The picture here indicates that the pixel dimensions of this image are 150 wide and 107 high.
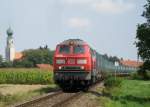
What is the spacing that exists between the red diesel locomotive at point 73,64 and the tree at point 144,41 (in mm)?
4967

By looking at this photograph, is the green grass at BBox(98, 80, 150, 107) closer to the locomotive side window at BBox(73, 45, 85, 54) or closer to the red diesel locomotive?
the red diesel locomotive

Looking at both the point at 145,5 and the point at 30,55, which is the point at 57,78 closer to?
the point at 145,5

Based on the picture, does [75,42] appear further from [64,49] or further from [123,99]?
[123,99]

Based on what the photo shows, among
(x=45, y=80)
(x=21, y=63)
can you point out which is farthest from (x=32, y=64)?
(x=45, y=80)

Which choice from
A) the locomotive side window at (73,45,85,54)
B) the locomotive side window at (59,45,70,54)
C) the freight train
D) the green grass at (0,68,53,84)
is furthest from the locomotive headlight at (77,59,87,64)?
the green grass at (0,68,53,84)

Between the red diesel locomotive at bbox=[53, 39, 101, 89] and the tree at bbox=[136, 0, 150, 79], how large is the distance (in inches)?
196

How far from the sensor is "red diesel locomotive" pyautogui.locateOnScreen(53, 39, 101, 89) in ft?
101

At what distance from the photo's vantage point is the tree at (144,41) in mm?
26734

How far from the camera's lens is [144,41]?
2688cm

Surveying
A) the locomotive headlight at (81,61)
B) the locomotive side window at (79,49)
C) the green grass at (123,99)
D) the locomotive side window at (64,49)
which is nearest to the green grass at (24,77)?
the green grass at (123,99)

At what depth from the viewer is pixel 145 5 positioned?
89.2ft

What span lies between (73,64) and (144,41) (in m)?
6.11

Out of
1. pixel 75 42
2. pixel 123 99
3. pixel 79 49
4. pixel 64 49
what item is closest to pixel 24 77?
pixel 75 42

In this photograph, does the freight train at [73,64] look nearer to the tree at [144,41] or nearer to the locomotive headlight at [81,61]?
the locomotive headlight at [81,61]
